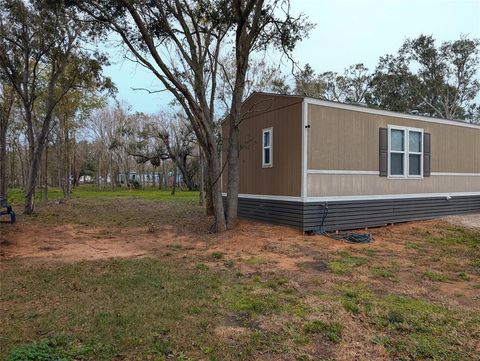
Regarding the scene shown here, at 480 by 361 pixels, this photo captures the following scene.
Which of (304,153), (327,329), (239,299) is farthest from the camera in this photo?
(304,153)

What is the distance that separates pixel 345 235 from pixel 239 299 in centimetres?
494

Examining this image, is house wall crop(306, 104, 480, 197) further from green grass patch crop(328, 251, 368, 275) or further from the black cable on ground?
green grass patch crop(328, 251, 368, 275)

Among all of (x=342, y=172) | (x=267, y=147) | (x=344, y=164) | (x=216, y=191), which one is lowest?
(x=216, y=191)

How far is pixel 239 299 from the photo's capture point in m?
4.19

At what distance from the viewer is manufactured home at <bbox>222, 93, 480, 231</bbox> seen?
8.62m

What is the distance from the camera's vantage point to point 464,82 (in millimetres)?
28062

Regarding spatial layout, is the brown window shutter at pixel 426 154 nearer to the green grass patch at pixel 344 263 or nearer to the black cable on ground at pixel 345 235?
the black cable on ground at pixel 345 235

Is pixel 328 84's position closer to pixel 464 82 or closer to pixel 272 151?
pixel 464 82

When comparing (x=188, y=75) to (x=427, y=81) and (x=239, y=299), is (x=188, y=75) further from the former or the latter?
(x=427, y=81)

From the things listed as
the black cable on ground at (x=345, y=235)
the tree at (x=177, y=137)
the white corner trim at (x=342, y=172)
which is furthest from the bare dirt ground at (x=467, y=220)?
the tree at (x=177, y=137)

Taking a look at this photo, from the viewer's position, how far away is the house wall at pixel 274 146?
28.6 ft

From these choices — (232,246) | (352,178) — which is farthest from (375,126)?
(232,246)

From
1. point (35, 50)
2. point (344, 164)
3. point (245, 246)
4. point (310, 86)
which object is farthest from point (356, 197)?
point (310, 86)

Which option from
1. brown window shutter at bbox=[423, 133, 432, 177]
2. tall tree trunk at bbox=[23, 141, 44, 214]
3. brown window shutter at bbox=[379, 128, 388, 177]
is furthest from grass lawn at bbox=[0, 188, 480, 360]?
tall tree trunk at bbox=[23, 141, 44, 214]
